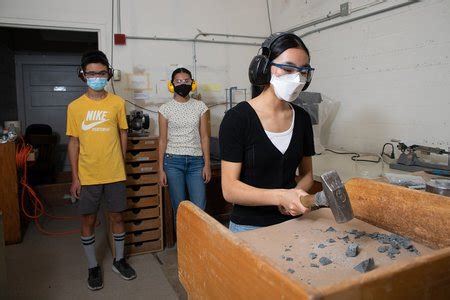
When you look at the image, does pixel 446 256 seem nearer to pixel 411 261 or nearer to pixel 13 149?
pixel 411 261

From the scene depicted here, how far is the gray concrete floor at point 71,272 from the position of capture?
230 cm

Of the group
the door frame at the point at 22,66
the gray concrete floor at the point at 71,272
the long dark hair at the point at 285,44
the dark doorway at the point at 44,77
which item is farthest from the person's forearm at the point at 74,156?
the door frame at the point at 22,66

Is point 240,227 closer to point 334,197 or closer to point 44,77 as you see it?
point 334,197

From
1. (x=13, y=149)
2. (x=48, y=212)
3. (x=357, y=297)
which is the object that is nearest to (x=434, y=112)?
(x=357, y=297)

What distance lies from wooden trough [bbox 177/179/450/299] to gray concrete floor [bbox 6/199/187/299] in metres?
1.56

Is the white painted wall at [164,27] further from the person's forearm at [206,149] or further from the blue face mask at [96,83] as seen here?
the blue face mask at [96,83]

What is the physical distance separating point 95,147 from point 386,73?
7.92 ft

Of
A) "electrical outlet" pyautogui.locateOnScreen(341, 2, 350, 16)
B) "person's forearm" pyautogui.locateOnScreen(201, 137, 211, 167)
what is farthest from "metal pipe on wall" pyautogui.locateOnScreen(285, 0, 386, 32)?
"person's forearm" pyautogui.locateOnScreen(201, 137, 211, 167)

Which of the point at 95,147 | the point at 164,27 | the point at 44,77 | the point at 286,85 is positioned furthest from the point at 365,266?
the point at 44,77

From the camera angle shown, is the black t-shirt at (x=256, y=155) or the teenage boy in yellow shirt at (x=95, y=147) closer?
the black t-shirt at (x=256, y=155)

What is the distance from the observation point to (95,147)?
2305 mm

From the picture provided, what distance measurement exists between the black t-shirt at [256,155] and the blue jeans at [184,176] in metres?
1.42

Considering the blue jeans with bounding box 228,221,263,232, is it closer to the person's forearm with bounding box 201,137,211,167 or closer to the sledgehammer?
the sledgehammer

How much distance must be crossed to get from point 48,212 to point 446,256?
439 centimetres
